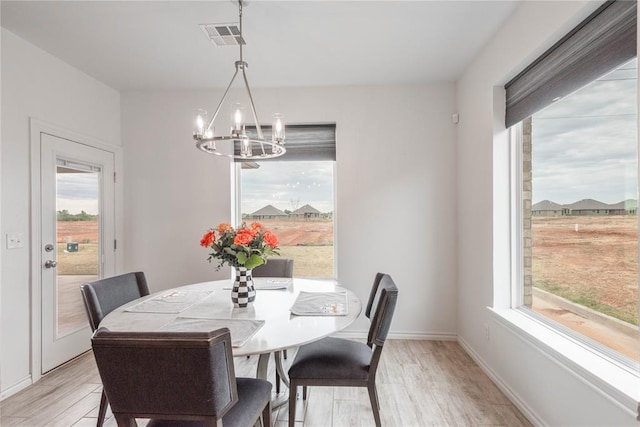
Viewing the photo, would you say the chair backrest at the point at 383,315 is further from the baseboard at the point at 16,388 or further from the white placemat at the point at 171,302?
the baseboard at the point at 16,388

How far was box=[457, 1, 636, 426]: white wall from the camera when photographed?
1.59 metres

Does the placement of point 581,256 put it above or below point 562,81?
below

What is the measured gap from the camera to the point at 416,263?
3.26m

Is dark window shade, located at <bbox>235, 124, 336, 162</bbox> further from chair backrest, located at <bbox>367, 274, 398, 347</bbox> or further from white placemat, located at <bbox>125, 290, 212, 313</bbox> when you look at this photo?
chair backrest, located at <bbox>367, 274, 398, 347</bbox>

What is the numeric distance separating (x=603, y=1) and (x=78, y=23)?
121 inches

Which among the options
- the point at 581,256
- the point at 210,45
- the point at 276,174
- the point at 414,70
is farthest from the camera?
the point at 276,174

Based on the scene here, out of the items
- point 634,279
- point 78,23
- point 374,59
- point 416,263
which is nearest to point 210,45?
point 78,23

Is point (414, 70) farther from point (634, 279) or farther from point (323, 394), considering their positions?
point (323, 394)

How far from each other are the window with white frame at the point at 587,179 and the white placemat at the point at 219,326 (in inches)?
67.6

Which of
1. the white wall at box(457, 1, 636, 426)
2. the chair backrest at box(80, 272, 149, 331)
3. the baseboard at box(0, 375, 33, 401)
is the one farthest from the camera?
the baseboard at box(0, 375, 33, 401)

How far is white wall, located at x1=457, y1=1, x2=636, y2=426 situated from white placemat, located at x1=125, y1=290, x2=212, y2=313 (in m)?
2.08

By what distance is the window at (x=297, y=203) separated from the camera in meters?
3.45

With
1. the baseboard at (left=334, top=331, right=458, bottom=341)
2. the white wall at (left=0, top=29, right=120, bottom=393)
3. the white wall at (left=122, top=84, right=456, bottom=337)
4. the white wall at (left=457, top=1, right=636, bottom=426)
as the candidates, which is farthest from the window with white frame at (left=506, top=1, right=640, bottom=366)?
the white wall at (left=0, top=29, right=120, bottom=393)

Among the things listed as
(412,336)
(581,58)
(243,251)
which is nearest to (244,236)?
(243,251)
